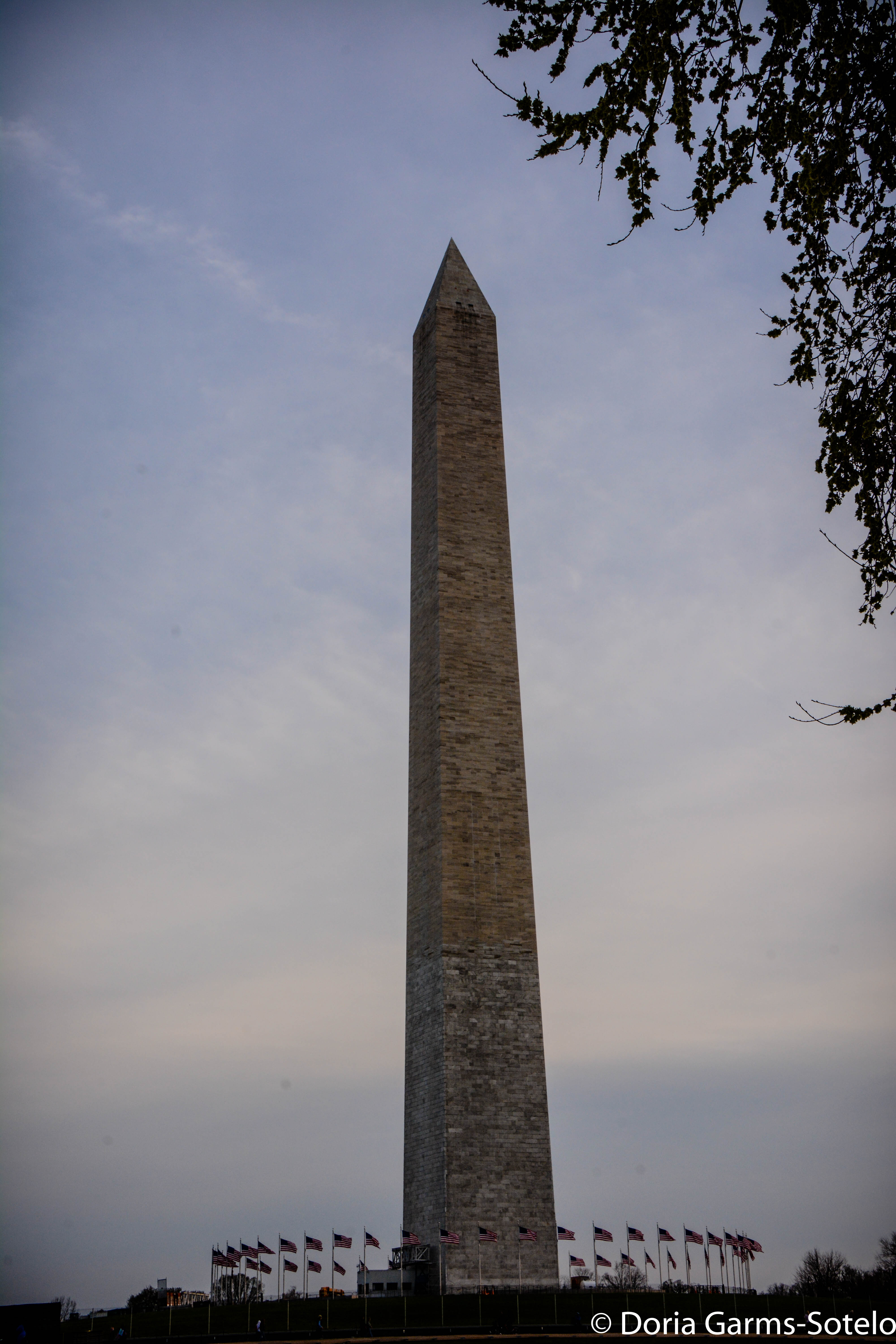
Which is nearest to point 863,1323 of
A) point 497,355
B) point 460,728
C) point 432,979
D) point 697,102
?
point 432,979

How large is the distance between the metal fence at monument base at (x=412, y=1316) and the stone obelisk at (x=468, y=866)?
3.32 ft

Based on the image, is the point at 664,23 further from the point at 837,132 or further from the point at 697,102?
the point at 837,132

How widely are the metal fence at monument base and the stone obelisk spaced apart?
101cm

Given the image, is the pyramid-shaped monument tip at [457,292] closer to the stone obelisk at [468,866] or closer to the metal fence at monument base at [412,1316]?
the stone obelisk at [468,866]

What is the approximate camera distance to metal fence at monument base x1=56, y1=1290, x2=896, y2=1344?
27.3 metres

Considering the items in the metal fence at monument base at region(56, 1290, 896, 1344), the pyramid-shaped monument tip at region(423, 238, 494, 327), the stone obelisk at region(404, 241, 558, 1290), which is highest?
the pyramid-shaped monument tip at region(423, 238, 494, 327)

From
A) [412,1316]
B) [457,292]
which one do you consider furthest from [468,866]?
[457,292]

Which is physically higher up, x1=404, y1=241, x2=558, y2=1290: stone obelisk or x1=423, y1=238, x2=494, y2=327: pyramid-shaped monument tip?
x1=423, y1=238, x2=494, y2=327: pyramid-shaped monument tip

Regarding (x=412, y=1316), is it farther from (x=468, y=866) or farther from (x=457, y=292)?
(x=457, y=292)

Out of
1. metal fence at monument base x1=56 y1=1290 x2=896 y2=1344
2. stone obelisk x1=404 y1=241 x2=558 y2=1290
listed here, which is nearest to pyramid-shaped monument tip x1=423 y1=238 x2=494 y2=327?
stone obelisk x1=404 y1=241 x2=558 y2=1290

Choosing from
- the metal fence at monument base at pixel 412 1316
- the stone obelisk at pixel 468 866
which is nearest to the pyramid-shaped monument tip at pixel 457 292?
the stone obelisk at pixel 468 866

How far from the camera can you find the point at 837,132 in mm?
11180

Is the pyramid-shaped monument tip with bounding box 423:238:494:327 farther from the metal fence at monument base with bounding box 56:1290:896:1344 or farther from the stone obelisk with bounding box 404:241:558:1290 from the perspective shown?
the metal fence at monument base with bounding box 56:1290:896:1344

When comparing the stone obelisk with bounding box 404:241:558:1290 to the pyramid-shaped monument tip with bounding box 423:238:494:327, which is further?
the pyramid-shaped monument tip with bounding box 423:238:494:327
